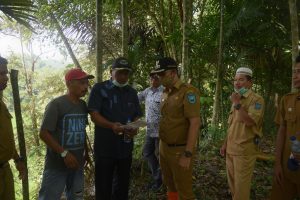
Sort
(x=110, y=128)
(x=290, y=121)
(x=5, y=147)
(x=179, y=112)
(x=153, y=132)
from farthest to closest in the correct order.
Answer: (x=153, y=132)
(x=110, y=128)
(x=179, y=112)
(x=290, y=121)
(x=5, y=147)

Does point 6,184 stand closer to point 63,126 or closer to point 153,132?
point 63,126

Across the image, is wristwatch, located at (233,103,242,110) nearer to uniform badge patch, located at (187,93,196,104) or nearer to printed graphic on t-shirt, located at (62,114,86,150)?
uniform badge patch, located at (187,93,196,104)

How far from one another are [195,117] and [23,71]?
21462mm

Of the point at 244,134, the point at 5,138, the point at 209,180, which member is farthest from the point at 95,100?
the point at 209,180

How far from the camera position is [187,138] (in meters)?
3.66

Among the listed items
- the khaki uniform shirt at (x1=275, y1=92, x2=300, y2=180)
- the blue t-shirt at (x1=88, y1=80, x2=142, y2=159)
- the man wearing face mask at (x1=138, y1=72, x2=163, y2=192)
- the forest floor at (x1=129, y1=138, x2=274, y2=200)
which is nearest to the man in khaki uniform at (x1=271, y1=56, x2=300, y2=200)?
the khaki uniform shirt at (x1=275, y1=92, x2=300, y2=180)

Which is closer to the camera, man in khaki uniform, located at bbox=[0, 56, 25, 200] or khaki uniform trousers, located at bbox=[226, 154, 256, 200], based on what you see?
man in khaki uniform, located at bbox=[0, 56, 25, 200]

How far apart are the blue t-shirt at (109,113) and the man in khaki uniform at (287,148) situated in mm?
1730

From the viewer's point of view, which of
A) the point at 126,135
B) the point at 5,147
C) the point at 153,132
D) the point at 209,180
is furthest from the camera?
the point at 209,180

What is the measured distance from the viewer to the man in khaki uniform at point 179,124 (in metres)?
3.62

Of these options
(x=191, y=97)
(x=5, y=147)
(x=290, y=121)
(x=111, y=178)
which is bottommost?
(x=111, y=178)

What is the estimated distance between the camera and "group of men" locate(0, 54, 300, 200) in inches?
130

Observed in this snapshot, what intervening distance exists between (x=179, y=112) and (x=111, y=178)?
3.85 ft

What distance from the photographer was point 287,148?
3.31m
